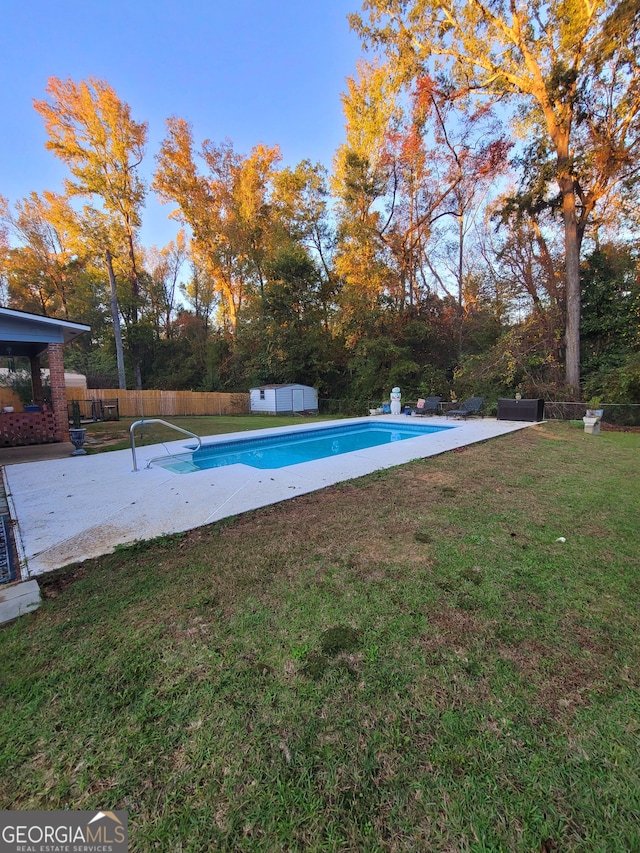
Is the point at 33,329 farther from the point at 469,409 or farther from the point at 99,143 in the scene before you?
the point at 99,143

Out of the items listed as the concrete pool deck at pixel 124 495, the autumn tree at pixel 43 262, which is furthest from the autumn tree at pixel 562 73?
the autumn tree at pixel 43 262

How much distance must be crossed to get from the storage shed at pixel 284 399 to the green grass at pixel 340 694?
48.4 ft

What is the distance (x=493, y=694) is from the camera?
1471 mm

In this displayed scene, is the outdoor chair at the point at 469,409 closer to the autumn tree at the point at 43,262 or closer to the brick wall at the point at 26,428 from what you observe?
the brick wall at the point at 26,428

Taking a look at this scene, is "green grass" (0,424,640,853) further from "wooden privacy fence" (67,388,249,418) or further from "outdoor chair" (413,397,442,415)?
"wooden privacy fence" (67,388,249,418)

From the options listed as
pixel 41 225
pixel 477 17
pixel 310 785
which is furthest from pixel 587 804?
pixel 41 225

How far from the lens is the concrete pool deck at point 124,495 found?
3.00m

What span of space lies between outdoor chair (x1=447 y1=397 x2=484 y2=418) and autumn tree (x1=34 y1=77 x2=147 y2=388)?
20.5m

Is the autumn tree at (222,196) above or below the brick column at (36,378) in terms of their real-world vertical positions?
above

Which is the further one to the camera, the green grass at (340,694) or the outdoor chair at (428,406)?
the outdoor chair at (428,406)

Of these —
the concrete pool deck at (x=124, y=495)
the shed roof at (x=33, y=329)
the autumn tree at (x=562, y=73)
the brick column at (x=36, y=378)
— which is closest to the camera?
the concrete pool deck at (x=124, y=495)

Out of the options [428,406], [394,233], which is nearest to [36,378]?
[428,406]

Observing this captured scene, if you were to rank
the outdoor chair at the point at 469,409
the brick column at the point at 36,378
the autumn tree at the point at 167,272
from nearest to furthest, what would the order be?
the brick column at the point at 36,378
the outdoor chair at the point at 469,409
the autumn tree at the point at 167,272

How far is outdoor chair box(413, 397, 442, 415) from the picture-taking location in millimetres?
13016
